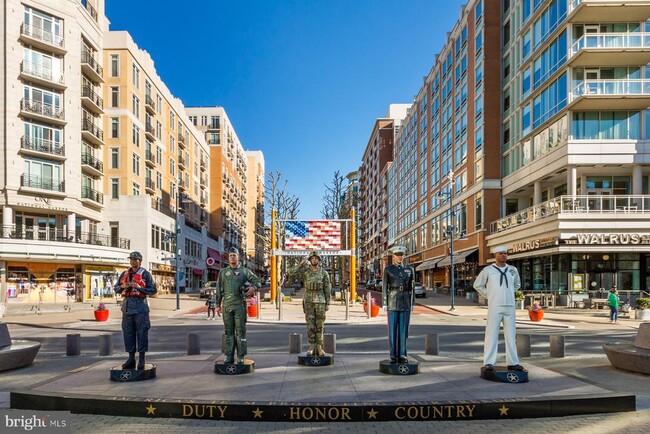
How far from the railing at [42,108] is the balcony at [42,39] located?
14.0 ft

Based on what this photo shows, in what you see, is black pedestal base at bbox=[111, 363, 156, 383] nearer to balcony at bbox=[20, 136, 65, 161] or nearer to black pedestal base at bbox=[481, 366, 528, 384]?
black pedestal base at bbox=[481, 366, 528, 384]

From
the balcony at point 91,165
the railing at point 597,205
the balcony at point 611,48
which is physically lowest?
the railing at point 597,205

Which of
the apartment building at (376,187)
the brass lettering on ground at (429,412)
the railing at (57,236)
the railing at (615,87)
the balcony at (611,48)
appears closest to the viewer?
the brass lettering on ground at (429,412)

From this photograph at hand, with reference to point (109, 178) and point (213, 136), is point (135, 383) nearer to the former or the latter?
point (109, 178)

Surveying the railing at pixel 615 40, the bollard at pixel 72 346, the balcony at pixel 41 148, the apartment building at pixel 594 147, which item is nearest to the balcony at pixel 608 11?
the apartment building at pixel 594 147

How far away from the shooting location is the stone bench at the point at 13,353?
971 cm

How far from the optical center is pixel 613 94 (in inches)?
1209

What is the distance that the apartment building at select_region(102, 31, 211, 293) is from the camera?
46.3 metres

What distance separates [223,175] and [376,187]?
141ft

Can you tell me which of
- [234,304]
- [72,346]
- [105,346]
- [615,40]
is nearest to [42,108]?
[72,346]

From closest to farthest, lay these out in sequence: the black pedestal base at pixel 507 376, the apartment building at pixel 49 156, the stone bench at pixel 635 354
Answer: the black pedestal base at pixel 507 376, the stone bench at pixel 635 354, the apartment building at pixel 49 156

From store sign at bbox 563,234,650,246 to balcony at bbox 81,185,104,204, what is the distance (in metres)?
37.4

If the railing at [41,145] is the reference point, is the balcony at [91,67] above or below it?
above

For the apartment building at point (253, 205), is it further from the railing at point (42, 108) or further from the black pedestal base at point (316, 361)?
the black pedestal base at point (316, 361)
